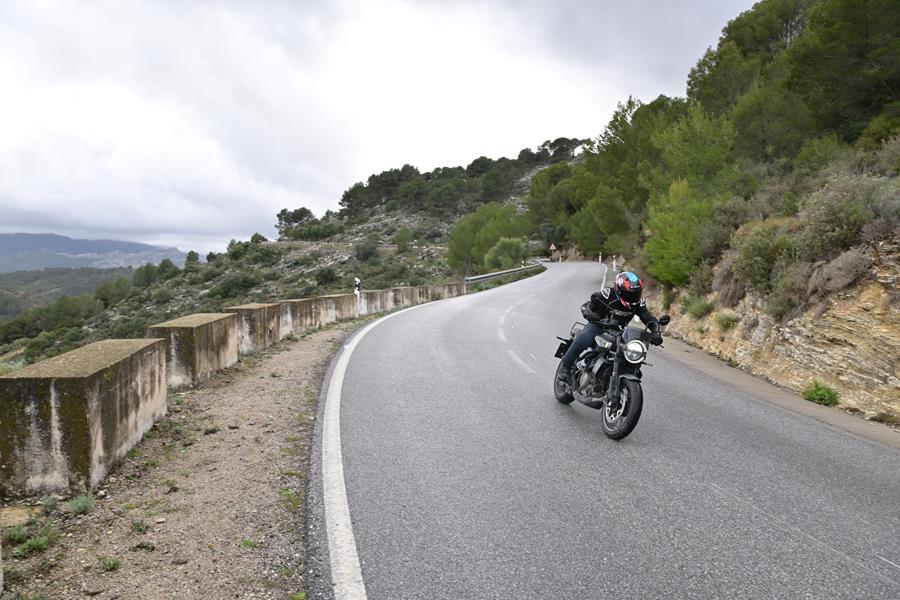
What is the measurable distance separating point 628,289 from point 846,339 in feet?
14.8

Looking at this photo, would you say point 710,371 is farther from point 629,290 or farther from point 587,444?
point 587,444

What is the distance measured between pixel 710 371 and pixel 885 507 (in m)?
6.06

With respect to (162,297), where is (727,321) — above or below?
below

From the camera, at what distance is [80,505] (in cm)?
363

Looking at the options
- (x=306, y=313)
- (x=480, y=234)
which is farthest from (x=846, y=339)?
(x=480, y=234)

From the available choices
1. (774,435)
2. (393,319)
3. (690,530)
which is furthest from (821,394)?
(393,319)

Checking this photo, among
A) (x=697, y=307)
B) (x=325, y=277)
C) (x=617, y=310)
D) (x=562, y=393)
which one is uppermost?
(x=325, y=277)

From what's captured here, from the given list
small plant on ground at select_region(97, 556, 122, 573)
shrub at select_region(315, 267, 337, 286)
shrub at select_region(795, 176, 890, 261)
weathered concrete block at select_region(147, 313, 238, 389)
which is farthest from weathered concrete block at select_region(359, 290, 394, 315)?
shrub at select_region(315, 267, 337, 286)

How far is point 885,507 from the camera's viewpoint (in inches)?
158

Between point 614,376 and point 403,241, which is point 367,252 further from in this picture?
point 614,376

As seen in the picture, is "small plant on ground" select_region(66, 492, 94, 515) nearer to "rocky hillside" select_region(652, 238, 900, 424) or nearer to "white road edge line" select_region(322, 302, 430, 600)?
"white road edge line" select_region(322, 302, 430, 600)

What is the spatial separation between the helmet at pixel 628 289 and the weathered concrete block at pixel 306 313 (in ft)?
27.4

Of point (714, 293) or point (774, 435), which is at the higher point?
point (714, 293)

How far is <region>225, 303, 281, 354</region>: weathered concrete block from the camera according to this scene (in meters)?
9.28
